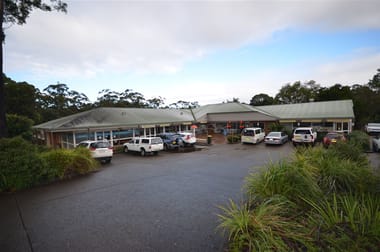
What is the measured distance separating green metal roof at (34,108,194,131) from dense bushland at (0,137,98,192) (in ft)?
23.6

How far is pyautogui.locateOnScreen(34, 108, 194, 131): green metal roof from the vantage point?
1569 cm

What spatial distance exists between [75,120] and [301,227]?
18.8 m

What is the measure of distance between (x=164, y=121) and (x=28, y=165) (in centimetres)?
1519

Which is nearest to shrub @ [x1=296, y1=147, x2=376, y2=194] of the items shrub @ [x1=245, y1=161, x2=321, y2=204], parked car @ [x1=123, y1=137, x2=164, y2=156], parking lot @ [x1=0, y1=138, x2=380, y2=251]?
shrub @ [x1=245, y1=161, x2=321, y2=204]

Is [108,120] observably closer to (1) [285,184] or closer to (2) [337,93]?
(1) [285,184]

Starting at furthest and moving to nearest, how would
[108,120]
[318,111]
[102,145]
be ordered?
[318,111] < [108,120] < [102,145]

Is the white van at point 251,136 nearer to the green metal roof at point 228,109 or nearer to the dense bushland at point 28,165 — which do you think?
the green metal roof at point 228,109

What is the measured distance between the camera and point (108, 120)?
18.3 meters

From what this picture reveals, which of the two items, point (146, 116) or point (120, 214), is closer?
point (120, 214)

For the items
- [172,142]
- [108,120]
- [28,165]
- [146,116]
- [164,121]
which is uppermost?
[146,116]

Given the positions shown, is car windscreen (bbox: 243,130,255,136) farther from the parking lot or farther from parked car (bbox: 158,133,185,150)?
the parking lot

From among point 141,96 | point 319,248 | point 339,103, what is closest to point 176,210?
point 319,248

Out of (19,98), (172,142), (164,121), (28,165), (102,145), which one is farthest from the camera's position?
(19,98)

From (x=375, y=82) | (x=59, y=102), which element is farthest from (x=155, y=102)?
(x=375, y=82)
